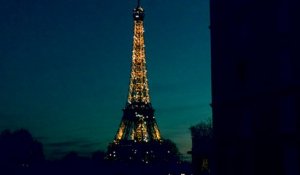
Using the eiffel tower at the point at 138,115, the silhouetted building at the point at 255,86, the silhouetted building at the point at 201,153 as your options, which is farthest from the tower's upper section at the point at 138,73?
the silhouetted building at the point at 255,86

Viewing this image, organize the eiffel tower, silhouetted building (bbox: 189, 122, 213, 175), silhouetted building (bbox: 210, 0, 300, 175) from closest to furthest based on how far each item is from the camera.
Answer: silhouetted building (bbox: 210, 0, 300, 175)
silhouetted building (bbox: 189, 122, 213, 175)
the eiffel tower

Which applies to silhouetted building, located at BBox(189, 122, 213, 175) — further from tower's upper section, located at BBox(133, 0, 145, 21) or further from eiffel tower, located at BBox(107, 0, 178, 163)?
tower's upper section, located at BBox(133, 0, 145, 21)

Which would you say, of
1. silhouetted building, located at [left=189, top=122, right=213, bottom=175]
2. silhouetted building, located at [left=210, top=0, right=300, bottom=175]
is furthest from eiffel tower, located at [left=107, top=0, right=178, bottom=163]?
silhouetted building, located at [left=210, top=0, right=300, bottom=175]

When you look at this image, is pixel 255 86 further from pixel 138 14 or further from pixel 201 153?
pixel 138 14

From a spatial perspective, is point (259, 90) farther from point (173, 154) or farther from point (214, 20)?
point (173, 154)

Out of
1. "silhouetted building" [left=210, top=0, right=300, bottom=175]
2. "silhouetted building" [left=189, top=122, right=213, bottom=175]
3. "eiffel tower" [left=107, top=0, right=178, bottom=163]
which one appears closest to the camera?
"silhouetted building" [left=210, top=0, right=300, bottom=175]

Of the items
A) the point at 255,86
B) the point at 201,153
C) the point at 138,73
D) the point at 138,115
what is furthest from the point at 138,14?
the point at 255,86

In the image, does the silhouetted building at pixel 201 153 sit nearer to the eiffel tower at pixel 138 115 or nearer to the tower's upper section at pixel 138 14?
the eiffel tower at pixel 138 115
